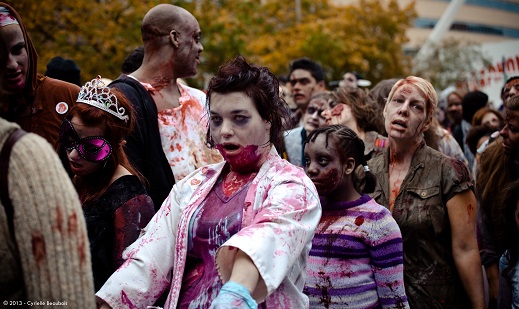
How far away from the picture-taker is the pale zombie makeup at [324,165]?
4.43 metres

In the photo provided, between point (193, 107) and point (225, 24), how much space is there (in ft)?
56.1

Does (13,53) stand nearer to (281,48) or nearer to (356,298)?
(356,298)

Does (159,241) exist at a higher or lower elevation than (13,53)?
lower

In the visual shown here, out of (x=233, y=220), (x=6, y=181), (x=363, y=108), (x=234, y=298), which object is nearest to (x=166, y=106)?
(x=363, y=108)

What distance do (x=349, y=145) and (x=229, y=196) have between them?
4.83 ft

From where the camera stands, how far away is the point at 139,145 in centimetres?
478

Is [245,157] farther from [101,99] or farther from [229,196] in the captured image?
[101,99]

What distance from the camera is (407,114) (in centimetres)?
500

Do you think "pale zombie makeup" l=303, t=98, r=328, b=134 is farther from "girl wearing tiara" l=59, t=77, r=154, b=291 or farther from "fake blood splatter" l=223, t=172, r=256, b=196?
"fake blood splatter" l=223, t=172, r=256, b=196

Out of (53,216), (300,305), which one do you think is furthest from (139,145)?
(53,216)

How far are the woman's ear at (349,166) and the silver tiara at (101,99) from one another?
142 centimetres

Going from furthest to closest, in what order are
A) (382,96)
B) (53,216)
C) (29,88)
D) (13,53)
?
(382,96) → (29,88) → (13,53) → (53,216)

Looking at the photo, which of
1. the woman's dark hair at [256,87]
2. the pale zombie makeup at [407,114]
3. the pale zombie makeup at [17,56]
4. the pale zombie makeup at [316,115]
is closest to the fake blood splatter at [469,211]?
the pale zombie makeup at [407,114]

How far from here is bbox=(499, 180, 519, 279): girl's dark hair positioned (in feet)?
16.0
